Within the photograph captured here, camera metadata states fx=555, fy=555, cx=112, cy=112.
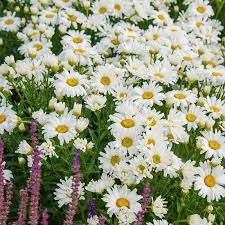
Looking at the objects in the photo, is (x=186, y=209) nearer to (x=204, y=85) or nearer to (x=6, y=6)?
(x=204, y=85)

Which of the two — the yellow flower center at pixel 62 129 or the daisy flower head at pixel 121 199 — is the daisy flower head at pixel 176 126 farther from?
the yellow flower center at pixel 62 129

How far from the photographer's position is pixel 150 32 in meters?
5.14

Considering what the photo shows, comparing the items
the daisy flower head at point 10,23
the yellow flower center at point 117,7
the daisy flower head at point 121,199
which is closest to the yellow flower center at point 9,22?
the daisy flower head at point 10,23

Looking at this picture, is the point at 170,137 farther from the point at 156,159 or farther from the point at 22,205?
the point at 22,205

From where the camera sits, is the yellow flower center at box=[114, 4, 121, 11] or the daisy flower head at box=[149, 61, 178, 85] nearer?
the daisy flower head at box=[149, 61, 178, 85]

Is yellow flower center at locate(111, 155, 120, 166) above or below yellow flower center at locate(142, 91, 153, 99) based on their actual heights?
below

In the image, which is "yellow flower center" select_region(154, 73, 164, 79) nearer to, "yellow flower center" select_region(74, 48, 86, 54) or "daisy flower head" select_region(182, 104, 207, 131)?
"daisy flower head" select_region(182, 104, 207, 131)

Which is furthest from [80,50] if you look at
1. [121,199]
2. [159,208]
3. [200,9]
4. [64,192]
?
[200,9]

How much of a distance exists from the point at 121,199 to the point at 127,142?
15.5 inches

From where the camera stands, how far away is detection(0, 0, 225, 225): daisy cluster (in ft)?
11.6

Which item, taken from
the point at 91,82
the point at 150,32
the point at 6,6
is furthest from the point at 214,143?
the point at 6,6

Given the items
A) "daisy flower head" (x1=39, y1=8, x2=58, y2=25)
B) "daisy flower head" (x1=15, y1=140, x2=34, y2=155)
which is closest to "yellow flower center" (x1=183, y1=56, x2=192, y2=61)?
"daisy flower head" (x1=39, y1=8, x2=58, y2=25)

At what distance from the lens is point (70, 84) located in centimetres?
408

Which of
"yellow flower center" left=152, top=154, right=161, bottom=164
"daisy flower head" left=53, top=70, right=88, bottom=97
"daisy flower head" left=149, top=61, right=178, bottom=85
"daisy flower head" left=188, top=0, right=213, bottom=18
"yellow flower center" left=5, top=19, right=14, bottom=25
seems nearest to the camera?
"yellow flower center" left=152, top=154, right=161, bottom=164
